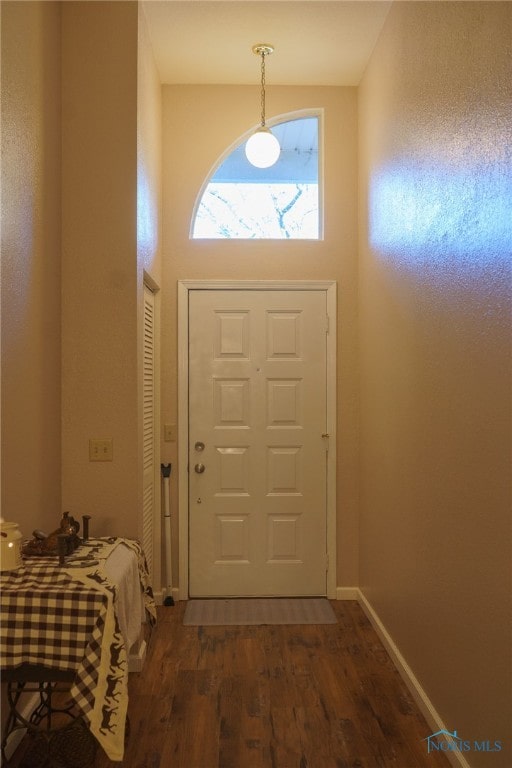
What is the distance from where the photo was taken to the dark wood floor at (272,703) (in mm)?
2396

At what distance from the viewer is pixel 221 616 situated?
385 centimetres

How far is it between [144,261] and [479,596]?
2.33 m

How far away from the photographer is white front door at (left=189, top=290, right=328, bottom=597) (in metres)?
4.18

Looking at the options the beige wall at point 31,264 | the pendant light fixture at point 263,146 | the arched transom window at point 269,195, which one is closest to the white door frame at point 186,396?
the arched transom window at point 269,195

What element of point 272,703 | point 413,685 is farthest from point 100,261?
point 413,685

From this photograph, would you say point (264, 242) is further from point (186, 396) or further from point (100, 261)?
point (100, 261)

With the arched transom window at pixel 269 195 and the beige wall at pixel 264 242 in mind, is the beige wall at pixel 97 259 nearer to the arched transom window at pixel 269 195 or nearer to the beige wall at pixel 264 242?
the beige wall at pixel 264 242

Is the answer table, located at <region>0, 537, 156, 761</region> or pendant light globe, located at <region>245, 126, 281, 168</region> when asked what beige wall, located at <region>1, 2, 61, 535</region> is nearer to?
table, located at <region>0, 537, 156, 761</region>

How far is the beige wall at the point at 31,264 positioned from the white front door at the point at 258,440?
126cm

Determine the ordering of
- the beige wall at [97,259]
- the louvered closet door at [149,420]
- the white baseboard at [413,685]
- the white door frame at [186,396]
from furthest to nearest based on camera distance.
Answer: the white door frame at [186,396] → the louvered closet door at [149,420] → the beige wall at [97,259] → the white baseboard at [413,685]

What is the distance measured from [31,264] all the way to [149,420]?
139cm

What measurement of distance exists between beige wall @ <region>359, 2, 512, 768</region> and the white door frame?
1.65ft

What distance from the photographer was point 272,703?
2799 mm

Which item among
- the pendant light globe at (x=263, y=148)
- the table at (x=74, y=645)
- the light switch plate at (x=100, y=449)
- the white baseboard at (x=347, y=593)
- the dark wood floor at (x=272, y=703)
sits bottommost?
the dark wood floor at (x=272, y=703)
